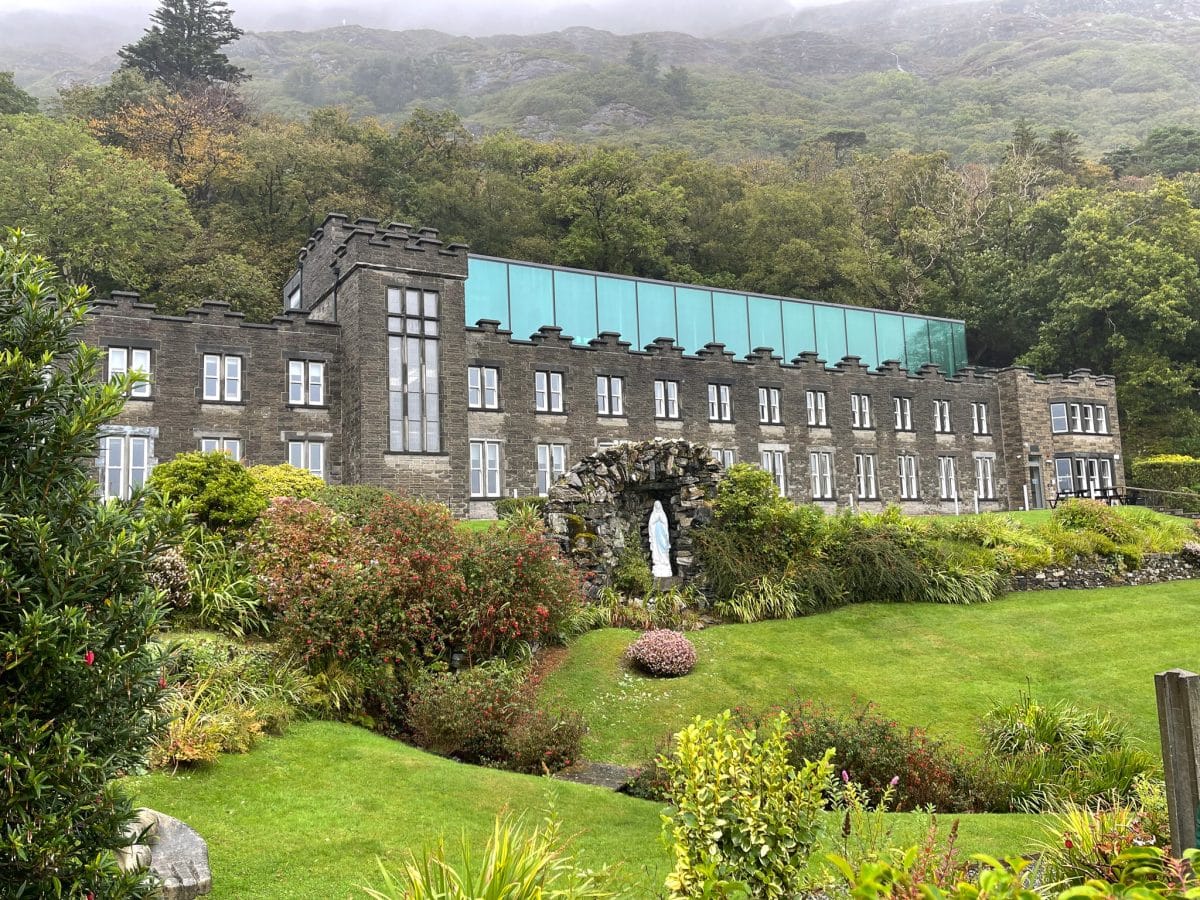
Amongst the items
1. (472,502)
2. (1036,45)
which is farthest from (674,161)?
(1036,45)

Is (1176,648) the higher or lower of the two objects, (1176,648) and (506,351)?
the lower

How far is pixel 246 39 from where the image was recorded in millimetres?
188875

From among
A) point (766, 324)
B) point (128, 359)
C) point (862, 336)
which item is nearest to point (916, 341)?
point (862, 336)

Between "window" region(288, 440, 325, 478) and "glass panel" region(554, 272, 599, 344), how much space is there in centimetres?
1486

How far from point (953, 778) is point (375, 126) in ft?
192

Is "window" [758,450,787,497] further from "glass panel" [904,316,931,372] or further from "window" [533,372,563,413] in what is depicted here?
"glass panel" [904,316,931,372]

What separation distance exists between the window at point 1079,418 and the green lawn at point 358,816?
1848 inches

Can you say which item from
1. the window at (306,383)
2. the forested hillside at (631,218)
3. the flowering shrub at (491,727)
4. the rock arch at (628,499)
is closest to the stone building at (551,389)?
the window at (306,383)

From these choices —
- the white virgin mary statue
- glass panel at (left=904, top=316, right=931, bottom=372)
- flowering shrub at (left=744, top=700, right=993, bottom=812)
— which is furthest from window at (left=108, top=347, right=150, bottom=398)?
glass panel at (left=904, top=316, right=931, bottom=372)

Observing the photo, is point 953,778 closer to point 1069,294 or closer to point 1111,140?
point 1069,294

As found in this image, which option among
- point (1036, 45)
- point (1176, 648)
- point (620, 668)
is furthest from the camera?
point (1036, 45)

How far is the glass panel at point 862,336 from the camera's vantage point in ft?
180

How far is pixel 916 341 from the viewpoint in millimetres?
57656

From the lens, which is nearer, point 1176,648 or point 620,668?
point 620,668
